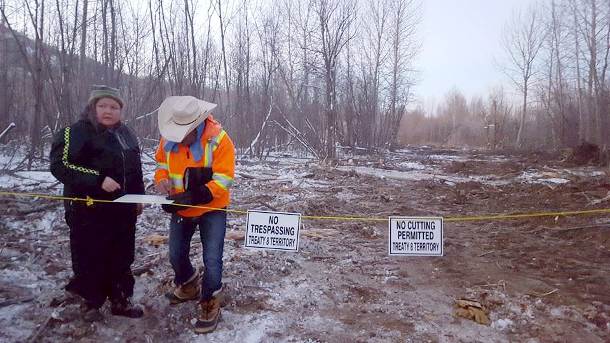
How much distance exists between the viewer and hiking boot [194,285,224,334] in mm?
3482

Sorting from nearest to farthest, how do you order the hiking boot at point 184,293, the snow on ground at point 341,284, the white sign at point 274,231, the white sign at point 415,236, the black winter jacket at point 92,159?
1. the black winter jacket at point 92,159
2. the snow on ground at point 341,284
3. the hiking boot at point 184,293
4. the white sign at point 274,231
5. the white sign at point 415,236

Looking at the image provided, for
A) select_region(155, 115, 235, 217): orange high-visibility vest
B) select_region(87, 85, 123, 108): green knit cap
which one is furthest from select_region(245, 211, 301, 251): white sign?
→ select_region(87, 85, 123, 108): green knit cap

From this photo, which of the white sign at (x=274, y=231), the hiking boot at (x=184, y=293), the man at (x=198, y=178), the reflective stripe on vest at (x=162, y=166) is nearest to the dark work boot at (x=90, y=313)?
the hiking boot at (x=184, y=293)

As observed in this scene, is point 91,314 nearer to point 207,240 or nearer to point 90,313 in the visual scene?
point 90,313

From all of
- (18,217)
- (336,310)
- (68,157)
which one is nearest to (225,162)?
(68,157)

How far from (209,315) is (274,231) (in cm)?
106

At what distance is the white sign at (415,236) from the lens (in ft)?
14.6

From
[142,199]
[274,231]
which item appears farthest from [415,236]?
[142,199]

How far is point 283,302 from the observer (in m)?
4.19

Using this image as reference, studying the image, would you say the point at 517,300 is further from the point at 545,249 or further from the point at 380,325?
the point at 545,249

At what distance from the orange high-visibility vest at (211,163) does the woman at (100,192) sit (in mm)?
307

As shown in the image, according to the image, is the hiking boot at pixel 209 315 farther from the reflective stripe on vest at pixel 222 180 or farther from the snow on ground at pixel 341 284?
the reflective stripe on vest at pixel 222 180

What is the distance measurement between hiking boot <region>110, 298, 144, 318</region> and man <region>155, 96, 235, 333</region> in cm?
51

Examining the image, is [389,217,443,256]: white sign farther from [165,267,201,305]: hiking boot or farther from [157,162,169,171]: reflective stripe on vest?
[157,162,169,171]: reflective stripe on vest
